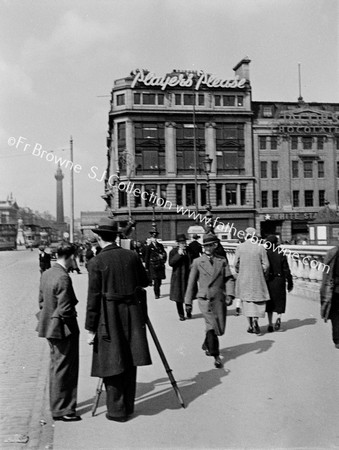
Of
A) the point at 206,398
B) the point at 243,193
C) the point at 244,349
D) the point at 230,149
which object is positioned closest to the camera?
the point at 206,398

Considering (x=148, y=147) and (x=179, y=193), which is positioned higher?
(x=148, y=147)

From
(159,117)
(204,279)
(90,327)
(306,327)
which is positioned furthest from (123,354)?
(159,117)

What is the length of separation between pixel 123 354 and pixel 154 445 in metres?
0.89

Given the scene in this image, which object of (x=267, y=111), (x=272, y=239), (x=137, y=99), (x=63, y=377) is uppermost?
(x=137, y=99)

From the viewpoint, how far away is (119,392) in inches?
201

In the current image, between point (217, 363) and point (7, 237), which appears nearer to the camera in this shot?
point (217, 363)

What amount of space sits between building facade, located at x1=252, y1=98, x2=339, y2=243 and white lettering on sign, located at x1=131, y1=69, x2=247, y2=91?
14.2 ft

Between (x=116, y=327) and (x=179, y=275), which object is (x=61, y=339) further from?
(x=179, y=275)

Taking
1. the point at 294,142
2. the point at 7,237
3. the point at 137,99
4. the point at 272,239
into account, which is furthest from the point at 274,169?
the point at 272,239

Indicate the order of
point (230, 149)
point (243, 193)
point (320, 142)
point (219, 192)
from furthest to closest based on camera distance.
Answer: point (320, 142)
point (243, 193)
point (230, 149)
point (219, 192)

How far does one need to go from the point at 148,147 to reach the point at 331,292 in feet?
168

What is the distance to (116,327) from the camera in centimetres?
505

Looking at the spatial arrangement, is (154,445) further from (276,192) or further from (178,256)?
(276,192)

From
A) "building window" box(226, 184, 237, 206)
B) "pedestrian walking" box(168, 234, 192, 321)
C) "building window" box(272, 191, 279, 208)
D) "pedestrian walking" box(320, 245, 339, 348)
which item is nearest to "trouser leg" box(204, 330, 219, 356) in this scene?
"pedestrian walking" box(320, 245, 339, 348)
